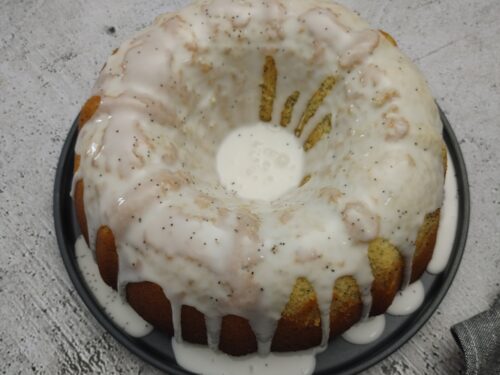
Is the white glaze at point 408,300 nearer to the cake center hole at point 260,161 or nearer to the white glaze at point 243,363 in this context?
the white glaze at point 243,363

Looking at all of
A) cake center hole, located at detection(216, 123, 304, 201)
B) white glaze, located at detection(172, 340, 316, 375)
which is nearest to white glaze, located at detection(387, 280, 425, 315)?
white glaze, located at detection(172, 340, 316, 375)

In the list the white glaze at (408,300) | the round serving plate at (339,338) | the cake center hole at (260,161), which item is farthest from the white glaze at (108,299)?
the white glaze at (408,300)

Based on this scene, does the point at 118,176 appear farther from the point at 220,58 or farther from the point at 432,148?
the point at 432,148

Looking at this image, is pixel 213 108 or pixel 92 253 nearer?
pixel 92 253

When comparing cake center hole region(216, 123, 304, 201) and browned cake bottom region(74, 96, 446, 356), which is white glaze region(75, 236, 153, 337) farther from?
cake center hole region(216, 123, 304, 201)

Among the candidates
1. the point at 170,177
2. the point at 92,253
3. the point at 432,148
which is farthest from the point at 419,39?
the point at 92,253

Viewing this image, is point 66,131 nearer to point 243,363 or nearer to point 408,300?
point 243,363

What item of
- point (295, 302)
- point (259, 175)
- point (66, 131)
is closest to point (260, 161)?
point (259, 175)
